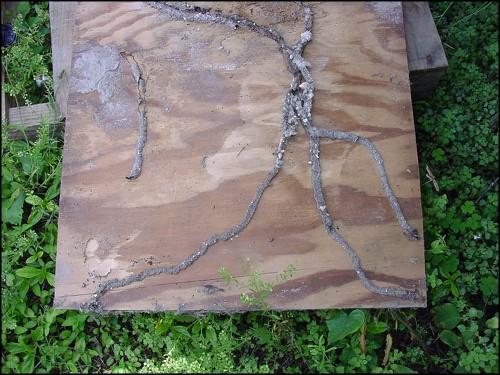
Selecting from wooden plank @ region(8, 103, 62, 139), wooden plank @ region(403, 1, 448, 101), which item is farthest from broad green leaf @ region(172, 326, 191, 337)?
wooden plank @ region(403, 1, 448, 101)

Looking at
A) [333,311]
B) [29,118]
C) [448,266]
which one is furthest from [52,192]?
[448,266]

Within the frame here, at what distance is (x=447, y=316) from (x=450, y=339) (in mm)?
106

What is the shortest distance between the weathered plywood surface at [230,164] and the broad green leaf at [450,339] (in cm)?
43

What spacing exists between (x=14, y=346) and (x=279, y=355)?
129cm

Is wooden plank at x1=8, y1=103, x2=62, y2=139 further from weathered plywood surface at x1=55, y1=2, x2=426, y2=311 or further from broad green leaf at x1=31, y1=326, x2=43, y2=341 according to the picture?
broad green leaf at x1=31, y1=326, x2=43, y2=341

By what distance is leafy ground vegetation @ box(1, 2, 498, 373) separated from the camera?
7.91 feet

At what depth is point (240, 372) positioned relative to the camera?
2.40 m

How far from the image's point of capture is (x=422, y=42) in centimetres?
246

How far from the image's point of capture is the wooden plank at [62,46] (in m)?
2.56

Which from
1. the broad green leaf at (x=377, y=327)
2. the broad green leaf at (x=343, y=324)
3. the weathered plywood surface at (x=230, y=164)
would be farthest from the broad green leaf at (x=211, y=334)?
the broad green leaf at (x=377, y=327)

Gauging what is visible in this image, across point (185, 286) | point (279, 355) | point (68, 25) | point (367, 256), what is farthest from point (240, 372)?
point (68, 25)

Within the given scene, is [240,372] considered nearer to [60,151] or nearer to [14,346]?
[14,346]

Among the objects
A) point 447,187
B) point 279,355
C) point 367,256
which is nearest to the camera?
point 367,256

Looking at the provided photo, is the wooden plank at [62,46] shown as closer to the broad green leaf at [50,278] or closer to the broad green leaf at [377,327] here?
the broad green leaf at [50,278]
